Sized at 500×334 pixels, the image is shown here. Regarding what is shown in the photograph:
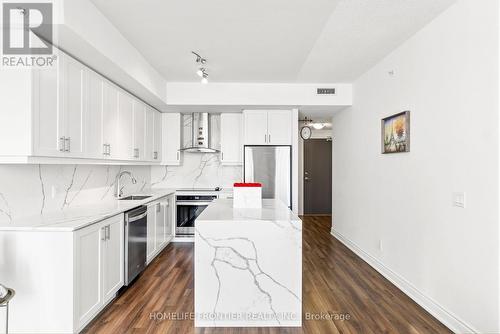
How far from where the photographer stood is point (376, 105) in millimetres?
3510

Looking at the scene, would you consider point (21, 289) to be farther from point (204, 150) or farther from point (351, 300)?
point (204, 150)

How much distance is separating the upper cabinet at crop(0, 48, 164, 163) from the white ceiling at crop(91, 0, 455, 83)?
63 centimetres

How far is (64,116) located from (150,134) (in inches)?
81.6

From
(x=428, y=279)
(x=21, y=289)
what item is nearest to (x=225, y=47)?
(x=21, y=289)

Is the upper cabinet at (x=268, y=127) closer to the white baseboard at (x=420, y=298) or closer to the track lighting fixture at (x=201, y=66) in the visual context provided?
the track lighting fixture at (x=201, y=66)

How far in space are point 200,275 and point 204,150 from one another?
2931mm

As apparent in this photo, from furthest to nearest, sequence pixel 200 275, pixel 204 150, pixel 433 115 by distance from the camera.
→ pixel 204 150
pixel 433 115
pixel 200 275

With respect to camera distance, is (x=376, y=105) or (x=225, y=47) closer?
(x=225, y=47)

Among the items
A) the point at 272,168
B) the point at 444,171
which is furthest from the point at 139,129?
the point at 444,171

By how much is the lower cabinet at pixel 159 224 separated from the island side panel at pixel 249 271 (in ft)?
5.21

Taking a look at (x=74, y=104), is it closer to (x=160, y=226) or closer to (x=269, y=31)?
(x=269, y=31)

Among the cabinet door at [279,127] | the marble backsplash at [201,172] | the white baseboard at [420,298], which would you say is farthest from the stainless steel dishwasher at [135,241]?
the white baseboard at [420,298]

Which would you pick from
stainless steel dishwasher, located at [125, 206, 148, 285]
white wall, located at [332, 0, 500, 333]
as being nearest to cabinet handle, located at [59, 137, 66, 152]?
stainless steel dishwasher, located at [125, 206, 148, 285]

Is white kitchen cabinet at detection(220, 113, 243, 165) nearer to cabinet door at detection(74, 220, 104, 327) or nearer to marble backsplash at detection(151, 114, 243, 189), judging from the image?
marble backsplash at detection(151, 114, 243, 189)
